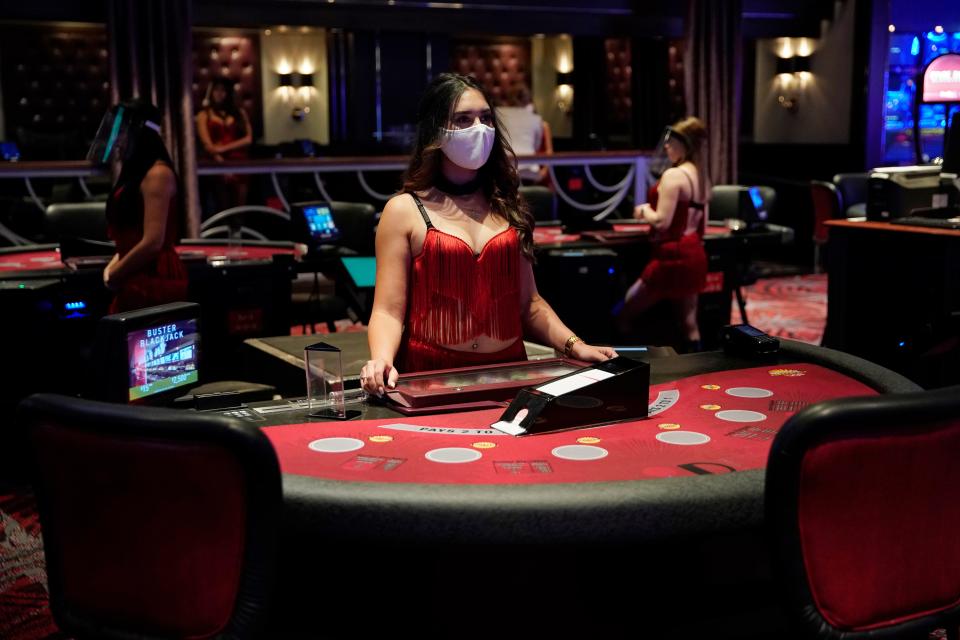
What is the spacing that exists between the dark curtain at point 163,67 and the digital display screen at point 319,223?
2753 mm

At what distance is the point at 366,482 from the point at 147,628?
0.35 metres

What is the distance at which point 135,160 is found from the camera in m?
3.82

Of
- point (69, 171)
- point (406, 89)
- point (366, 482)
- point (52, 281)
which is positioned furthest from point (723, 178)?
point (366, 482)

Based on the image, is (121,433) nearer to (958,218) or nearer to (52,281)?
(52,281)

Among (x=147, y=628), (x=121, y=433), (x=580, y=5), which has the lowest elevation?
(x=147, y=628)

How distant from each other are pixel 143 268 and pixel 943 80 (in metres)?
4.78

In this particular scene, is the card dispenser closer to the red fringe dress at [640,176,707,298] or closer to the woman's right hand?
the woman's right hand

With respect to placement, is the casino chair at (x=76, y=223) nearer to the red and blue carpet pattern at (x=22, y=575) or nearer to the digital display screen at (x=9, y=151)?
the red and blue carpet pattern at (x=22, y=575)

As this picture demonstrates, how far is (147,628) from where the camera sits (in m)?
1.42

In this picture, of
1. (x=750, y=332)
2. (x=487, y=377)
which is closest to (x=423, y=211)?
(x=487, y=377)

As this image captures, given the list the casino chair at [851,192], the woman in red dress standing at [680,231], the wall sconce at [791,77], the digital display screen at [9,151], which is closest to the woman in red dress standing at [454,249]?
the woman in red dress standing at [680,231]

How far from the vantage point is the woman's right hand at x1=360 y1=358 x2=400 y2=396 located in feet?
6.93

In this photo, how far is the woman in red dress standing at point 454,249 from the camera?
2.47m

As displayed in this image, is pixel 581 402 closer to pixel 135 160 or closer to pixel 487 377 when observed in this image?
pixel 487 377
